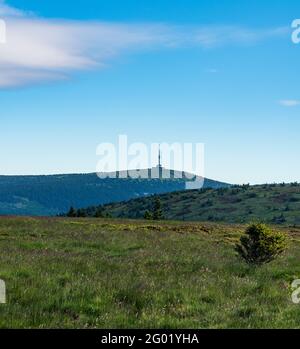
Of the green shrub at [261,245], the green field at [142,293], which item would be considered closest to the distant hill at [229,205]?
the green shrub at [261,245]

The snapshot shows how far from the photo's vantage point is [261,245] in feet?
67.4

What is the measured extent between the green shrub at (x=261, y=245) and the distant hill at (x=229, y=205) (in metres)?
95.7

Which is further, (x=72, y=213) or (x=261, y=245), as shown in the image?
(x=72, y=213)

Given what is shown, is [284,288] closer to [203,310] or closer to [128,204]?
[203,310]

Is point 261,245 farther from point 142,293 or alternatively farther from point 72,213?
point 72,213

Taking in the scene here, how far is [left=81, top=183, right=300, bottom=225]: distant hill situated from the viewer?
424 ft

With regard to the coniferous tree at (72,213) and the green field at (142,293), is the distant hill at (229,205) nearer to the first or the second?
the coniferous tree at (72,213)

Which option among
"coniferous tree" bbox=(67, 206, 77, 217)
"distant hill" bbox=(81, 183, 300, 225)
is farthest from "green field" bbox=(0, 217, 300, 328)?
"distant hill" bbox=(81, 183, 300, 225)

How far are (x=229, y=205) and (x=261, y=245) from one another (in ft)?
421

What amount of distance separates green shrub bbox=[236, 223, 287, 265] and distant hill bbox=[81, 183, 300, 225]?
9567 centimetres

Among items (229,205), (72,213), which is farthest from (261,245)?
(229,205)
